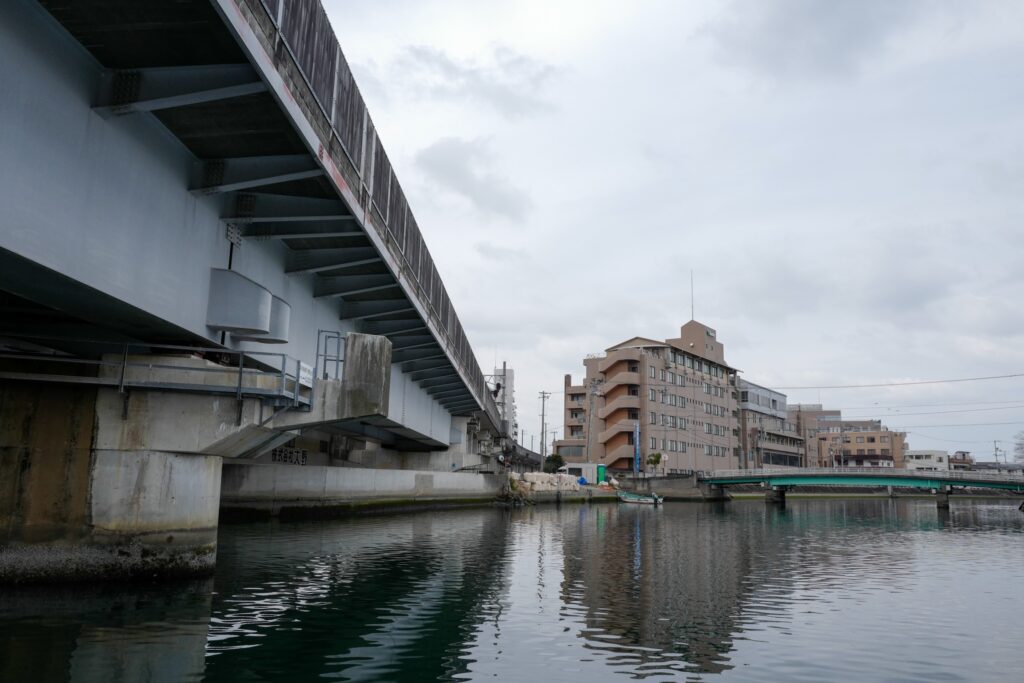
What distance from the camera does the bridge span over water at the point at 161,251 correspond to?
415 inches

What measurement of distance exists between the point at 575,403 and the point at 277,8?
405 ft

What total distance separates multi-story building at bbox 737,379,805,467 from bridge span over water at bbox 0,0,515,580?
125202mm

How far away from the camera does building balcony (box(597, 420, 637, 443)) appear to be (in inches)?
4306

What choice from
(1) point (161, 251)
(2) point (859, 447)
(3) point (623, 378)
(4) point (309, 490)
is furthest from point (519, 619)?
(2) point (859, 447)

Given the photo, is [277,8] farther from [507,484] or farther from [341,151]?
[507,484]

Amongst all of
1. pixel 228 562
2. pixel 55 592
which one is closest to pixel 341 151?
Answer: pixel 55 592

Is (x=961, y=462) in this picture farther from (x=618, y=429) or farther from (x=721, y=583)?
(x=721, y=583)

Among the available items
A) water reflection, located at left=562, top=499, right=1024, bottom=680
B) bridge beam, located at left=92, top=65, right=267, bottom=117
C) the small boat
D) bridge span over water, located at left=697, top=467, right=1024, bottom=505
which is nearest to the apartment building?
bridge span over water, located at left=697, top=467, right=1024, bottom=505

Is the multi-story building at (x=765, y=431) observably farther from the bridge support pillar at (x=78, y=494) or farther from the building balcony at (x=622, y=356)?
the bridge support pillar at (x=78, y=494)

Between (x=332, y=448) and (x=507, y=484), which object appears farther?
(x=507, y=484)

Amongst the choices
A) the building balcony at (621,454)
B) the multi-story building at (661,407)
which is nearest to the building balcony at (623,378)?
the multi-story building at (661,407)

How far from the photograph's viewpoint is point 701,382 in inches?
4870

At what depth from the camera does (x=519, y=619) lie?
15.7 metres

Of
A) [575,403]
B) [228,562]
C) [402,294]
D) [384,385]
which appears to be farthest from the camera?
[575,403]
